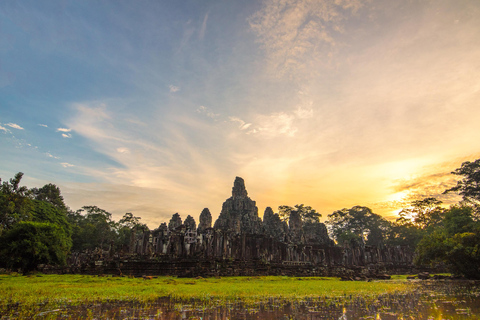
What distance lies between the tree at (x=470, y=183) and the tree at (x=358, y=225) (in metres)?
34.3

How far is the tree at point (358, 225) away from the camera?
72.8m

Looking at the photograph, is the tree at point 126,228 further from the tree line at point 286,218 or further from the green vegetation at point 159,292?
the green vegetation at point 159,292

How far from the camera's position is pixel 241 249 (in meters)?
26.6

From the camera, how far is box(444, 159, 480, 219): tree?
126 feet

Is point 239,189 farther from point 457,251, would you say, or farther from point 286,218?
point 457,251

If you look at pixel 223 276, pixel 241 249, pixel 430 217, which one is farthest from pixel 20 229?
pixel 430 217

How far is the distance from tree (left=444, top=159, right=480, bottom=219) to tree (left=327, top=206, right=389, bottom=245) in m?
34.3

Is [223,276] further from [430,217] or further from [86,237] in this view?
[430,217]

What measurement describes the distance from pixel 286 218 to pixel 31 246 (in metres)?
64.6

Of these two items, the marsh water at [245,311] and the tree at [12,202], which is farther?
the tree at [12,202]

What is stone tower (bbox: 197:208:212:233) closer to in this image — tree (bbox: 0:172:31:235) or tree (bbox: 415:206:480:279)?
tree (bbox: 0:172:31:235)

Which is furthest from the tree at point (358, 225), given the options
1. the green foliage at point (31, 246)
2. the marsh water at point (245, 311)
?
the marsh water at point (245, 311)

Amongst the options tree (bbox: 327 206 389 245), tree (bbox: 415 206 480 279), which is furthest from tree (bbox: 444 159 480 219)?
tree (bbox: 327 206 389 245)

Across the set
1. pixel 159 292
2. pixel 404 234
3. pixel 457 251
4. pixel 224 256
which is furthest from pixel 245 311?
pixel 404 234
